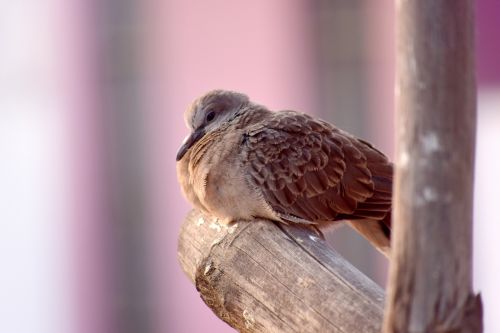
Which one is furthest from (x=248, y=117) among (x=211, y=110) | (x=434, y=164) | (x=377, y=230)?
(x=434, y=164)

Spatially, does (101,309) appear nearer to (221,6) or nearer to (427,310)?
(221,6)

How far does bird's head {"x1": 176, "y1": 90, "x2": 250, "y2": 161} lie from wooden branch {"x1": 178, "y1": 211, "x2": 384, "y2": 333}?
0.74 metres

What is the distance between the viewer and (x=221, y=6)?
6.30m

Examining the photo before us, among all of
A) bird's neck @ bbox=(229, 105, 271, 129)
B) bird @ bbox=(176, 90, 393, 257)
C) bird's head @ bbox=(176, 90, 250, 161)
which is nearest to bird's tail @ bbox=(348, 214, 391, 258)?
bird @ bbox=(176, 90, 393, 257)

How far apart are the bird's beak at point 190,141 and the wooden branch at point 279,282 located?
0.61 m

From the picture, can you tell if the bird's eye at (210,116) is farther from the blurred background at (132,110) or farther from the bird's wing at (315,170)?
the blurred background at (132,110)

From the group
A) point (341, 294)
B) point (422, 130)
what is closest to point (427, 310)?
point (422, 130)

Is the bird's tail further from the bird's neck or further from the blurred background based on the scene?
the blurred background

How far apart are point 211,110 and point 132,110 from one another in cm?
275

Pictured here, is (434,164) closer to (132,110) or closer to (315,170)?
(315,170)

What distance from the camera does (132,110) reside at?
6.35m

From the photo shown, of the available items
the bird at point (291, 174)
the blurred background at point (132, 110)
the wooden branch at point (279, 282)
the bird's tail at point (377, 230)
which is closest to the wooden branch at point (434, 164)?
the wooden branch at point (279, 282)

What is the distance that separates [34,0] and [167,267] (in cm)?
147

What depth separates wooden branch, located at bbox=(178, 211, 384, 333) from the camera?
2400 millimetres
